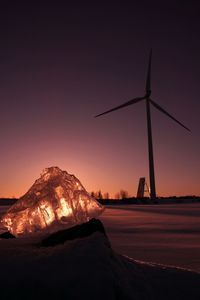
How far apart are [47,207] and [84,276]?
3.96 m

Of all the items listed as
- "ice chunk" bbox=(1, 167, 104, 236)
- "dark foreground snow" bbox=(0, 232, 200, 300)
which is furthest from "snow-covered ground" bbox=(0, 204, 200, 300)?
"ice chunk" bbox=(1, 167, 104, 236)

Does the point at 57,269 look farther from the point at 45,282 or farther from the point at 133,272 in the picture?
the point at 133,272

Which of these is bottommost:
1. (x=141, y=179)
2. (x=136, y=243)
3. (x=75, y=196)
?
(x=136, y=243)

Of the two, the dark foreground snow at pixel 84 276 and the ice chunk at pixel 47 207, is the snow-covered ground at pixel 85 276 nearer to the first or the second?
the dark foreground snow at pixel 84 276

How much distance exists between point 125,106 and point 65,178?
55.2 meters

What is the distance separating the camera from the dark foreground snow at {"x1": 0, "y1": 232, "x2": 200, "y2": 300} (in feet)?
11.0

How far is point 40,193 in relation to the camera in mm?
7383

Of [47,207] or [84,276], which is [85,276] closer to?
[84,276]

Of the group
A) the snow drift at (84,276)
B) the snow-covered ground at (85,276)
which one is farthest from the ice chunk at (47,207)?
the snow drift at (84,276)

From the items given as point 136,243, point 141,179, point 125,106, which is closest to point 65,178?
point 136,243

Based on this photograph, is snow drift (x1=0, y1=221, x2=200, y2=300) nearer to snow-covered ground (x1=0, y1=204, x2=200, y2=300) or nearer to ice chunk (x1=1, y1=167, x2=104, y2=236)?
snow-covered ground (x1=0, y1=204, x2=200, y2=300)

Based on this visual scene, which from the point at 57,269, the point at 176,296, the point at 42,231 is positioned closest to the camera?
the point at 57,269

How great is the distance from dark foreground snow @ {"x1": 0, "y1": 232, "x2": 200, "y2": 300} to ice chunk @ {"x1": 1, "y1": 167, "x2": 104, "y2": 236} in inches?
103

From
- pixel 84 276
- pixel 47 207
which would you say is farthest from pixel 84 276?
pixel 47 207
